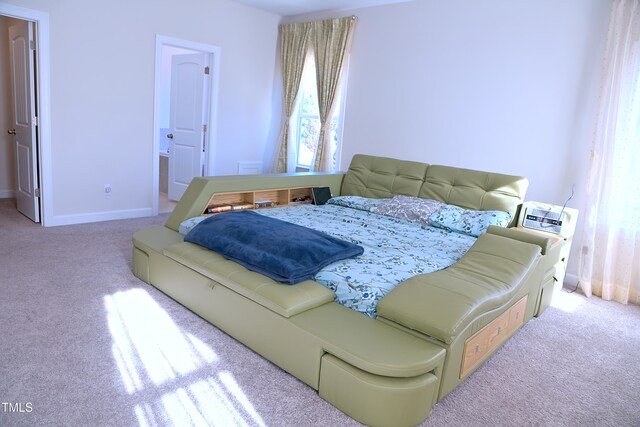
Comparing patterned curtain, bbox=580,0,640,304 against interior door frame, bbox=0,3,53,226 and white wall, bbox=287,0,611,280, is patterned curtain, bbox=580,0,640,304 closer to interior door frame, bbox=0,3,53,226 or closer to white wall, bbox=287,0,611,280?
white wall, bbox=287,0,611,280

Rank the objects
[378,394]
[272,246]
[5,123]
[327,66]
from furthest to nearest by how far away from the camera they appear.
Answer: [327,66]
[5,123]
[272,246]
[378,394]

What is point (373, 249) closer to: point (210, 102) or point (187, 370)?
point (187, 370)

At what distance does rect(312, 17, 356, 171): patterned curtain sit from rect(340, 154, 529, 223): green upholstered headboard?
1.05 meters

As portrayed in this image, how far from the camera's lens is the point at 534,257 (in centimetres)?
261

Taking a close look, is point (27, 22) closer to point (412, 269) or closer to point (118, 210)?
point (118, 210)

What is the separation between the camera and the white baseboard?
4.41 meters

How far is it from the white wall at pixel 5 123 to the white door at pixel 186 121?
178 cm

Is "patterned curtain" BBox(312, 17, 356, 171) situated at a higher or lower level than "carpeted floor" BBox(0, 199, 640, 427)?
higher

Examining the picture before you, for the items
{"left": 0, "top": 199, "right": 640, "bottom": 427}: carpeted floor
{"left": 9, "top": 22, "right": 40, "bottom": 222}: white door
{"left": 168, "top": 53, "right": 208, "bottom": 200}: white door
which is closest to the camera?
{"left": 0, "top": 199, "right": 640, "bottom": 427}: carpeted floor

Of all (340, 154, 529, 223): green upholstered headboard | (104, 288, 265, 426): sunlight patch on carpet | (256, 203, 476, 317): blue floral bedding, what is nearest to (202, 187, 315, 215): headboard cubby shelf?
(256, 203, 476, 317): blue floral bedding

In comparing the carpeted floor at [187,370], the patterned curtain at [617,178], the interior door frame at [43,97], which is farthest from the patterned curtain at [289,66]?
the patterned curtain at [617,178]

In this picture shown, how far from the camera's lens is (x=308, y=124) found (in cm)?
591

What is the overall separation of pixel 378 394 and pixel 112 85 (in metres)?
4.20

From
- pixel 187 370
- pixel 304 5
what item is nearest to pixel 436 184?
pixel 187 370
